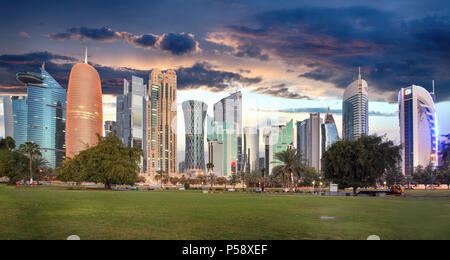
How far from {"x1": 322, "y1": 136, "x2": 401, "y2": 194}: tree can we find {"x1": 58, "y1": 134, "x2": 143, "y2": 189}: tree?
3825cm

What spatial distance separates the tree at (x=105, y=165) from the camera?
2564 inches

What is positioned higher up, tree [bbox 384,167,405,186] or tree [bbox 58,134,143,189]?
tree [bbox 58,134,143,189]

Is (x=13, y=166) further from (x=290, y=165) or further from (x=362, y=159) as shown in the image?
(x=362, y=159)

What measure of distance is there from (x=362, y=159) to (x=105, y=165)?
46.6 metres

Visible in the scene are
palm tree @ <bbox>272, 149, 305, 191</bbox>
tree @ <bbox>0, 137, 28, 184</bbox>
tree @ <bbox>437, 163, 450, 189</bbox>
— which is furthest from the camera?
tree @ <bbox>437, 163, 450, 189</bbox>

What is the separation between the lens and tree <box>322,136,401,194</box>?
60.5 meters

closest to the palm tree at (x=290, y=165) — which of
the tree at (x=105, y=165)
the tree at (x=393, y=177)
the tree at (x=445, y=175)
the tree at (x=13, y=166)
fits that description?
the tree at (x=105, y=165)

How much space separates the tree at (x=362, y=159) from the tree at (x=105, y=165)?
3825cm

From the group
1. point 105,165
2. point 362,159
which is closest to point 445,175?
point 362,159

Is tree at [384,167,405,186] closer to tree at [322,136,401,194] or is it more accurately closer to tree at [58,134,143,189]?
tree at [322,136,401,194]

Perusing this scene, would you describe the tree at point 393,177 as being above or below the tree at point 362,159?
below

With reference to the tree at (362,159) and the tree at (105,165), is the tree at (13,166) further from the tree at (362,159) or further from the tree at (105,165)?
the tree at (362,159)

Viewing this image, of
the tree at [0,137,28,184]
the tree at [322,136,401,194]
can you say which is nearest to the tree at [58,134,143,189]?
the tree at [0,137,28,184]
